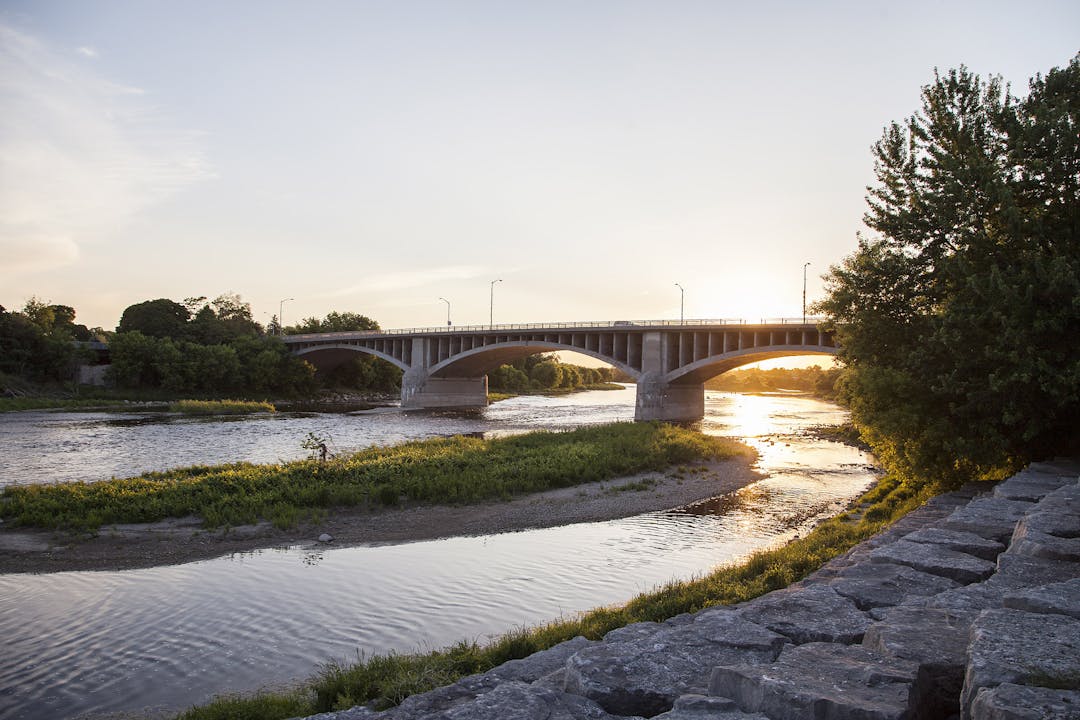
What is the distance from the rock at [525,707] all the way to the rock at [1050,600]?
314 cm

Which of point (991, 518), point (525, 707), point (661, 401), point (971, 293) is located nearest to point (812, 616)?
point (525, 707)

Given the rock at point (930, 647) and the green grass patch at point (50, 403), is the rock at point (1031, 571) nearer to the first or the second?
the rock at point (930, 647)

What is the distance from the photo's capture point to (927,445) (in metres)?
17.7

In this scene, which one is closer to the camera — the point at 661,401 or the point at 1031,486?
the point at 1031,486

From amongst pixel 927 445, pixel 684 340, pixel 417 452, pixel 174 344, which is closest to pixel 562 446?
pixel 417 452

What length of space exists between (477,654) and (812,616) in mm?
4126

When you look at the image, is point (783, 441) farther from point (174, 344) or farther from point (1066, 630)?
point (174, 344)

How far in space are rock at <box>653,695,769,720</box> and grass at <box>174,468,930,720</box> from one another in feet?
12.4

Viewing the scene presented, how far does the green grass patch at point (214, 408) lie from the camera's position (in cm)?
6871

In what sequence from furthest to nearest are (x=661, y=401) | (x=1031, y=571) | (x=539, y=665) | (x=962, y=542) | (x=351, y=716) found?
(x=661, y=401), (x=962, y=542), (x=539, y=665), (x=1031, y=571), (x=351, y=716)

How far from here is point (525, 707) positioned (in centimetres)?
518

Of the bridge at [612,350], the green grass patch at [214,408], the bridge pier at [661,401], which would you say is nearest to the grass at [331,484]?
the bridge at [612,350]

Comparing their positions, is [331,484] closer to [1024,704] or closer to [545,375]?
[1024,704]

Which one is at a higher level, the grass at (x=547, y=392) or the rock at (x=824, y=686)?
the rock at (x=824, y=686)
